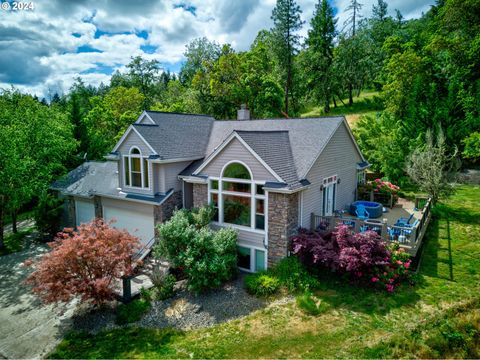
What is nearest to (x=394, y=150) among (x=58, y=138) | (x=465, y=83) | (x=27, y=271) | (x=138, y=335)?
(x=465, y=83)

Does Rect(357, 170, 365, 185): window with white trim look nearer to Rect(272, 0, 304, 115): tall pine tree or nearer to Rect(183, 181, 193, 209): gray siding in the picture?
Rect(183, 181, 193, 209): gray siding

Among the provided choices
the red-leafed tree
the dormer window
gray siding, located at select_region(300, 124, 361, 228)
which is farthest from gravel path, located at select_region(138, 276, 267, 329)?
the dormer window

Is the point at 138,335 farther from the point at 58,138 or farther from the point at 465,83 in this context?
the point at 465,83

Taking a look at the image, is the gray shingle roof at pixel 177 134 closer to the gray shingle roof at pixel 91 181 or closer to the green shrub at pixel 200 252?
the gray shingle roof at pixel 91 181

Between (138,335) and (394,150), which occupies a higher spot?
(394,150)

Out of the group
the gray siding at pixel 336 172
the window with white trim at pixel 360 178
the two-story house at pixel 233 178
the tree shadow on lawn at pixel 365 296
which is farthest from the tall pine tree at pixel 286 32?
the tree shadow on lawn at pixel 365 296
